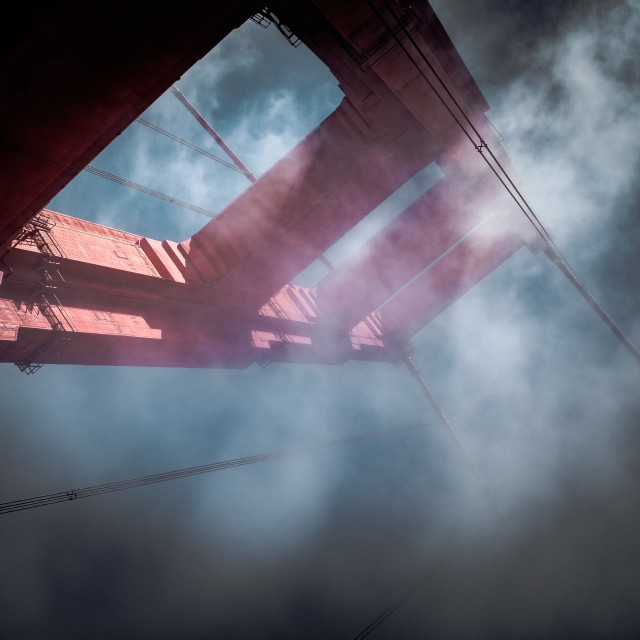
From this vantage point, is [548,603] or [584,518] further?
[584,518]

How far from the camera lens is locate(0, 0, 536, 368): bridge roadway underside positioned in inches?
158

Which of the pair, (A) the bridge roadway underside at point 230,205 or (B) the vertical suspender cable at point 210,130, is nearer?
(A) the bridge roadway underside at point 230,205

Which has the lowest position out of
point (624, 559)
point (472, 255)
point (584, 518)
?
point (624, 559)

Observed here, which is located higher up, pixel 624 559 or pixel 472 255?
pixel 472 255

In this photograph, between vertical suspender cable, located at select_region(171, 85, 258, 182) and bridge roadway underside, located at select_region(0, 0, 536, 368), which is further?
vertical suspender cable, located at select_region(171, 85, 258, 182)

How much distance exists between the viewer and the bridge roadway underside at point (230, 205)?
4012mm

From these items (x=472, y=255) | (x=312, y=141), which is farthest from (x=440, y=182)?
(x=312, y=141)

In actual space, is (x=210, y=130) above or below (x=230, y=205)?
above

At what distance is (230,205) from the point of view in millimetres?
7504

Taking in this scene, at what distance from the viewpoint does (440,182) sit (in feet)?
→ 31.5

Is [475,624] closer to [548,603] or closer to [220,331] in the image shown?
[548,603]

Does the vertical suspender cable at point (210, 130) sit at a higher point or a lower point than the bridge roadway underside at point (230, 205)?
higher

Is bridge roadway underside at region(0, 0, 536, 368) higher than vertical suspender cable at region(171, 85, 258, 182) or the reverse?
the reverse

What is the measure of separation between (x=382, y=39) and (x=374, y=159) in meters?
1.78
